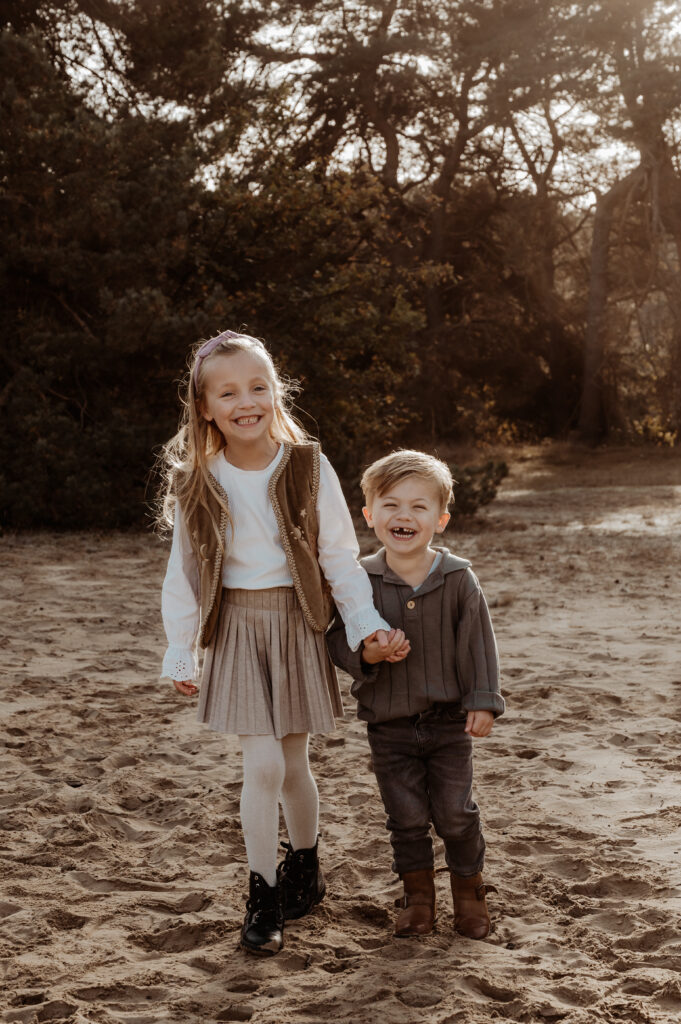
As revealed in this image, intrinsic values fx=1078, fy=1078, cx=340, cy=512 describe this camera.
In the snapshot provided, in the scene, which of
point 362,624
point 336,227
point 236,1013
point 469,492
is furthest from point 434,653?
point 336,227

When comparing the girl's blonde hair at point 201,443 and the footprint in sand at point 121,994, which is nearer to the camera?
the footprint in sand at point 121,994

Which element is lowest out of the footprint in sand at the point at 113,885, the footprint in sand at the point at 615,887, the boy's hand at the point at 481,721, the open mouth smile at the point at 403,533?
the footprint in sand at the point at 615,887

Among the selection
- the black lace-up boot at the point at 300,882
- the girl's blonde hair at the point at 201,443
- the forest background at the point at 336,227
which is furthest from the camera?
the forest background at the point at 336,227

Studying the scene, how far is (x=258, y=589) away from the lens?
274 centimetres

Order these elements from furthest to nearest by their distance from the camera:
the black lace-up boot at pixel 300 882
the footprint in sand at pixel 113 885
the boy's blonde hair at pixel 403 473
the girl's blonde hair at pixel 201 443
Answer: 1. the footprint in sand at pixel 113 885
2. the black lace-up boot at pixel 300 882
3. the girl's blonde hair at pixel 201 443
4. the boy's blonde hair at pixel 403 473

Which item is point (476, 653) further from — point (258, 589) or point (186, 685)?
point (186, 685)

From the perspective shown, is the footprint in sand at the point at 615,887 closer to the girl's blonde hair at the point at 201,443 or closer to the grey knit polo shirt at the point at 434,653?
the grey knit polo shirt at the point at 434,653

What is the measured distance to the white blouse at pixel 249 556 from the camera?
8.89 ft

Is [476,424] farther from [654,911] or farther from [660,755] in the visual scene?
[654,911]

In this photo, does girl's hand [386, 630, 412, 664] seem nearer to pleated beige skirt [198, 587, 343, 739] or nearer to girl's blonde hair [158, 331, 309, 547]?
pleated beige skirt [198, 587, 343, 739]

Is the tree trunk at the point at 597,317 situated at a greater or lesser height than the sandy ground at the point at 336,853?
greater

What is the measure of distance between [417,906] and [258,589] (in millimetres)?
895

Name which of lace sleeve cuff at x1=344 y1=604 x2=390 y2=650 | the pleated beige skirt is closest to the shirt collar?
lace sleeve cuff at x1=344 y1=604 x2=390 y2=650

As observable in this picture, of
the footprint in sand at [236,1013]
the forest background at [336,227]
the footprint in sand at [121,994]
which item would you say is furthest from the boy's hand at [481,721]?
the forest background at [336,227]
